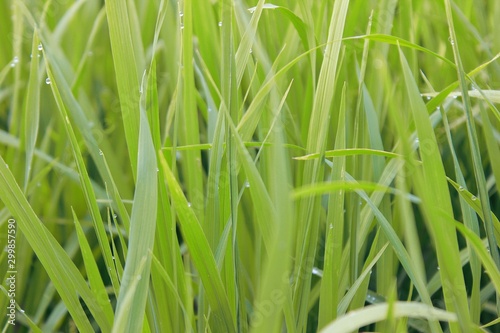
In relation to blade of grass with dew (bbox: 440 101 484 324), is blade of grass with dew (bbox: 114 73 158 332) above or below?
above

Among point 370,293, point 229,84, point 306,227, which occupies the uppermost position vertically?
point 229,84

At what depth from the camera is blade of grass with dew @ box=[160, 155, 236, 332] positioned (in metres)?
0.47

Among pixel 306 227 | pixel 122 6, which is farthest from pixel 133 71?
pixel 306 227

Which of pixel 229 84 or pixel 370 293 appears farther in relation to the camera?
pixel 370 293

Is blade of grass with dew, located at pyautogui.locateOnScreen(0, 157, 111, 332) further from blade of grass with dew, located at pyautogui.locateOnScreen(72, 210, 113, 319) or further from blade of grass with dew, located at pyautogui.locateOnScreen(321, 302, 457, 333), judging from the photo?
blade of grass with dew, located at pyautogui.locateOnScreen(321, 302, 457, 333)

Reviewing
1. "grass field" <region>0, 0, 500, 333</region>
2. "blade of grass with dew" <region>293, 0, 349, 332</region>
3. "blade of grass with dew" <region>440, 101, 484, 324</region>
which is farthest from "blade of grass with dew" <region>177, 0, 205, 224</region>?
"blade of grass with dew" <region>440, 101, 484, 324</region>

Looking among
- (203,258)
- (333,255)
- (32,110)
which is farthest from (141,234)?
(32,110)

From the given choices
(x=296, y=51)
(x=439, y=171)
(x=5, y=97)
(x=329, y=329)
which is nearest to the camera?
(x=329, y=329)

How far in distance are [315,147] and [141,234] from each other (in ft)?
0.61

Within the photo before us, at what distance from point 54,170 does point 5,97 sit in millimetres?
174

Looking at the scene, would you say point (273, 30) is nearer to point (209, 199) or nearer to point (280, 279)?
point (209, 199)

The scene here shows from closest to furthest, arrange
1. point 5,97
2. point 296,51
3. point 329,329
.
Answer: point 329,329 < point 296,51 < point 5,97

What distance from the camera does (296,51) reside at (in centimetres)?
80

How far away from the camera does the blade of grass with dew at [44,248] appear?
518 millimetres
